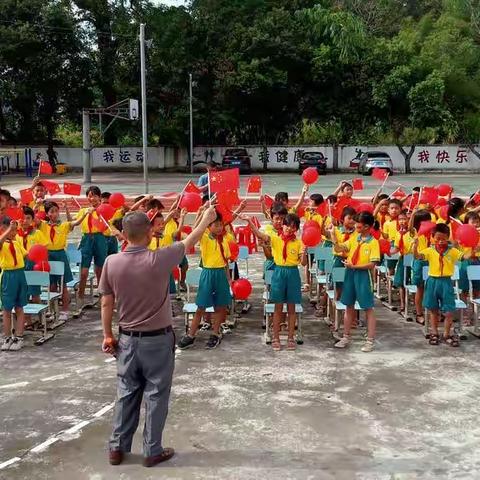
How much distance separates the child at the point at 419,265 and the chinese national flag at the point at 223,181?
277 cm

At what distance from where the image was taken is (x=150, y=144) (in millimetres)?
39000

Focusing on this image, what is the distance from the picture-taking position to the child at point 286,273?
21.1 feet

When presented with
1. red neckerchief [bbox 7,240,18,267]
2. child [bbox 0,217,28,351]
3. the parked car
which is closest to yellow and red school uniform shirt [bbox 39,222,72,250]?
child [bbox 0,217,28,351]

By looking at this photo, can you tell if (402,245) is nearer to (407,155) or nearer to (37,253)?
(37,253)

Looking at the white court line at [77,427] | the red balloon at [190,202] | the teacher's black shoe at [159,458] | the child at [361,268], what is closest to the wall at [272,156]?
the child at [361,268]

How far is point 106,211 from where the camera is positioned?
7.78 metres

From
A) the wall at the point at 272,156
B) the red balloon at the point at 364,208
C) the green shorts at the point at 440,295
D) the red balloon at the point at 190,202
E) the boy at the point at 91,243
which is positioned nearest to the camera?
the red balloon at the point at 190,202

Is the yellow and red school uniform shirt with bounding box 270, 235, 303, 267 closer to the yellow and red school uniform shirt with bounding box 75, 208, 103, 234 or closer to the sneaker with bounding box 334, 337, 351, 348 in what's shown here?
the sneaker with bounding box 334, 337, 351, 348

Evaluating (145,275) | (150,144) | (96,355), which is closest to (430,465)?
(145,275)

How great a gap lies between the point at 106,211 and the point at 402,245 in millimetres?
3532

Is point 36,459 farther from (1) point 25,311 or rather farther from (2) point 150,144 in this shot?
(2) point 150,144

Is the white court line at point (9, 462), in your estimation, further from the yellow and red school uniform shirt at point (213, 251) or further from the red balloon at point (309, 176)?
the red balloon at point (309, 176)

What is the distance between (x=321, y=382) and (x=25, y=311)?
3.11m

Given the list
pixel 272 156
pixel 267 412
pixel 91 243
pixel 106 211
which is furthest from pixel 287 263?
pixel 272 156
